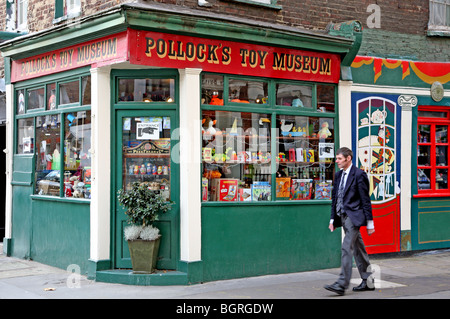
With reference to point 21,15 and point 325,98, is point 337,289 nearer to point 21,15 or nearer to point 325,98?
point 325,98

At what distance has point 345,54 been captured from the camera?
33.8 ft

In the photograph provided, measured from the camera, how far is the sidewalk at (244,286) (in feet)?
25.8

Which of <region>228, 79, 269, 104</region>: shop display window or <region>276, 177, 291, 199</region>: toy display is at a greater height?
<region>228, 79, 269, 104</region>: shop display window

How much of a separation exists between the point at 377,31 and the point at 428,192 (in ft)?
10.3

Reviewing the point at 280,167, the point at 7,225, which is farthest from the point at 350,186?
the point at 7,225

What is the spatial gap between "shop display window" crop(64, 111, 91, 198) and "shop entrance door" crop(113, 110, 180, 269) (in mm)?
677

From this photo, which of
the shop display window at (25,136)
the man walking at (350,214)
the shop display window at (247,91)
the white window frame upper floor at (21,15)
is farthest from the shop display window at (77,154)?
the man walking at (350,214)

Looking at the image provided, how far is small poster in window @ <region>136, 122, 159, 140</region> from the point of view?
8922 millimetres

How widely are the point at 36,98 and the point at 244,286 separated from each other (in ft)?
16.6

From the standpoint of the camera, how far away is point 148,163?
8.99 m

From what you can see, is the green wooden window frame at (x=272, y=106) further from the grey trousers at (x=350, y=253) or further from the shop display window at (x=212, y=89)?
the grey trousers at (x=350, y=253)

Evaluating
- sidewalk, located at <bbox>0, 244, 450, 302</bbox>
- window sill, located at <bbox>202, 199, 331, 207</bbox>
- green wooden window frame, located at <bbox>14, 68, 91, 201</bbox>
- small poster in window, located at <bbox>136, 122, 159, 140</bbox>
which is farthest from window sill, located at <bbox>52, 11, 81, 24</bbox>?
sidewalk, located at <bbox>0, 244, 450, 302</bbox>

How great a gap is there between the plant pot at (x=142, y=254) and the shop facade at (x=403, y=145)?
4.04 m

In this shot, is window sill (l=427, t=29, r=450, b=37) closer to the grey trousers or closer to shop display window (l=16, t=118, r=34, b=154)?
the grey trousers
